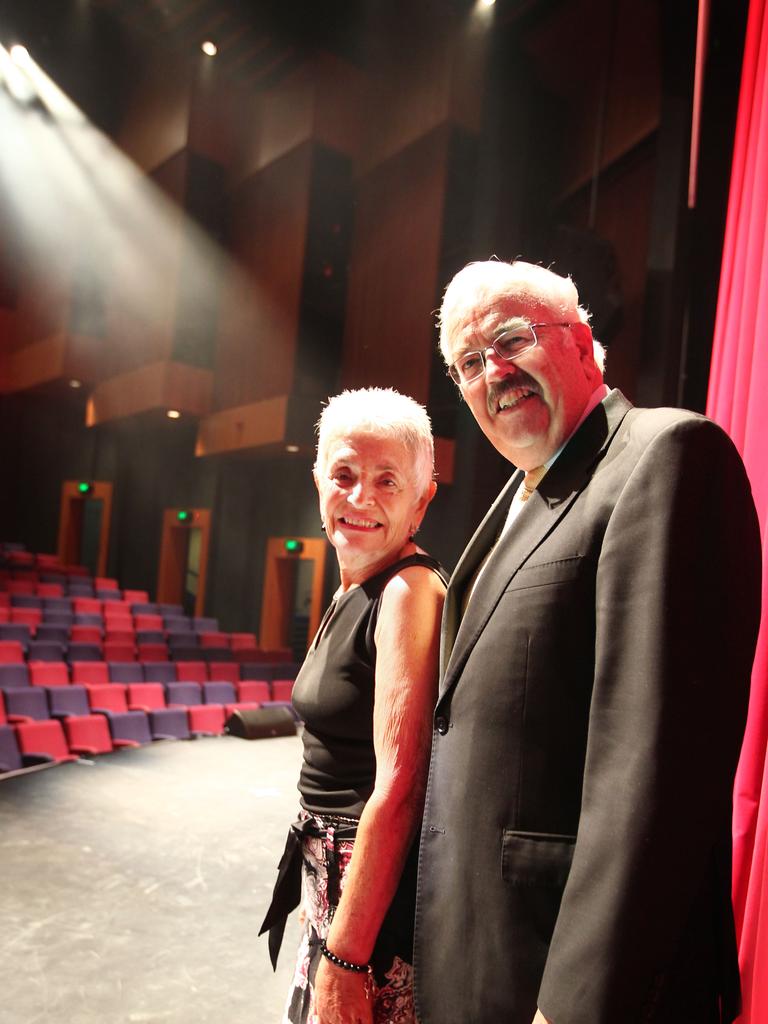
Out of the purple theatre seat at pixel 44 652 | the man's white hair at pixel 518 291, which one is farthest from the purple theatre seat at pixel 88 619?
the man's white hair at pixel 518 291

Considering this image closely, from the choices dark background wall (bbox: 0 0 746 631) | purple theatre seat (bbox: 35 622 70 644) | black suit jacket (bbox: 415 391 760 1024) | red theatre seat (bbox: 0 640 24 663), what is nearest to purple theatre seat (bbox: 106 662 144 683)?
red theatre seat (bbox: 0 640 24 663)

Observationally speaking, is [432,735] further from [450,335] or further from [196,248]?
[196,248]

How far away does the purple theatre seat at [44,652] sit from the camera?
6633mm

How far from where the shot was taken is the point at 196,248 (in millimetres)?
11156

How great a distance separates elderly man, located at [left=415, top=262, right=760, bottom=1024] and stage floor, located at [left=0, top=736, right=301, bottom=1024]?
144 cm

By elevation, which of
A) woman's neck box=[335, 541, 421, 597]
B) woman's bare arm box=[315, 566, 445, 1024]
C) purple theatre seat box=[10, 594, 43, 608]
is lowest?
purple theatre seat box=[10, 594, 43, 608]

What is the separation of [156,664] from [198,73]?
8.91 metres

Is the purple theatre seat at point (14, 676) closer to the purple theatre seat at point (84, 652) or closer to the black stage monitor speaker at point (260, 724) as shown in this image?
the purple theatre seat at point (84, 652)

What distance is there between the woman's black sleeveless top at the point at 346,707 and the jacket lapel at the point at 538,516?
19 cm

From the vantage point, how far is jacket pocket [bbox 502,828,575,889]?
743mm

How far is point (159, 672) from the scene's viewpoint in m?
7.01

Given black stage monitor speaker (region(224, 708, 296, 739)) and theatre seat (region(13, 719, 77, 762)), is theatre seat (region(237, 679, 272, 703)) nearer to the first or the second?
black stage monitor speaker (region(224, 708, 296, 739))

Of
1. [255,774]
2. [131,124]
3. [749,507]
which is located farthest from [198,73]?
[749,507]

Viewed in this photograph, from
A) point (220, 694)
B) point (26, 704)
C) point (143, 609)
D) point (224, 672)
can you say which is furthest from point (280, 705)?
point (143, 609)
